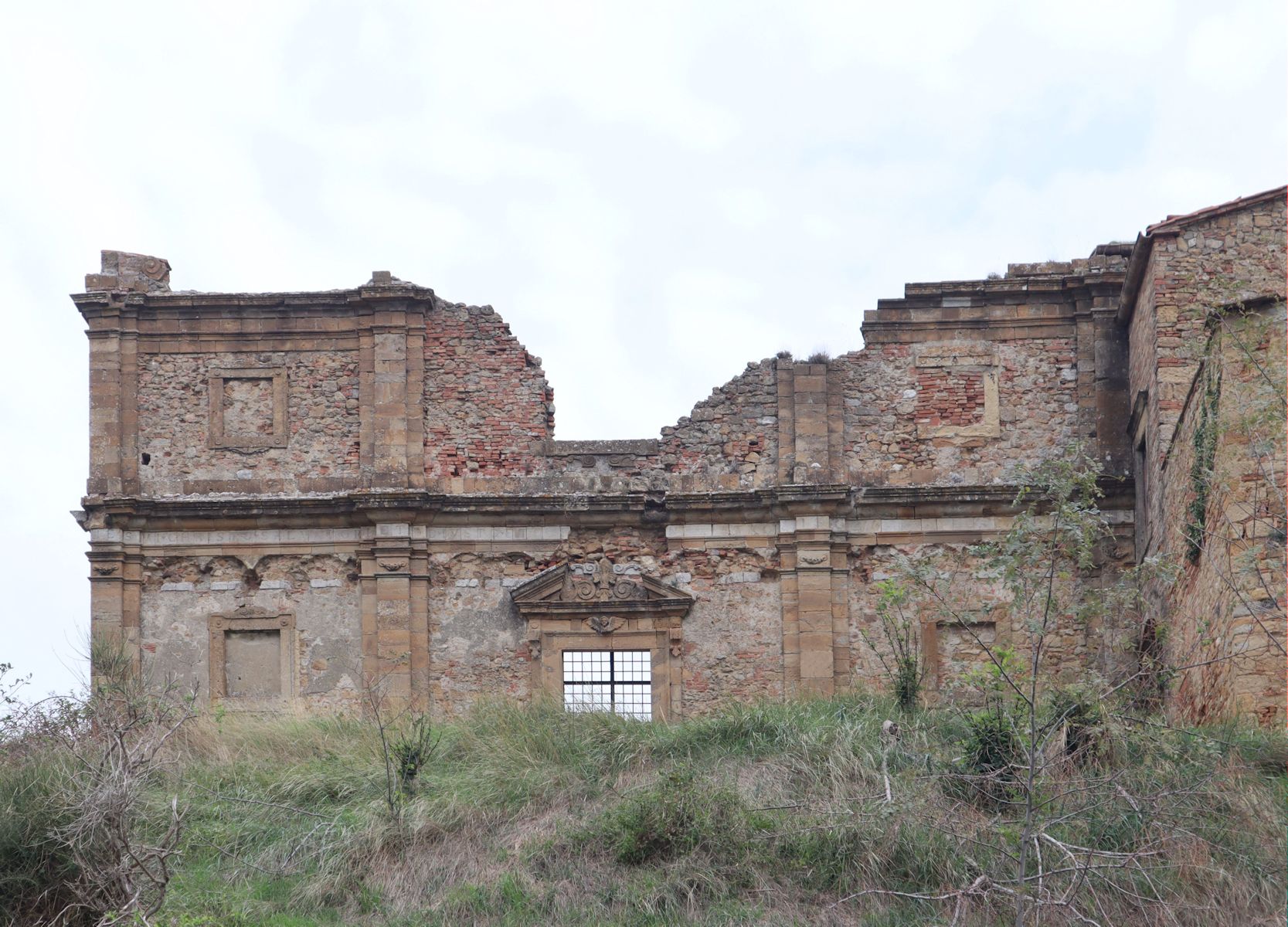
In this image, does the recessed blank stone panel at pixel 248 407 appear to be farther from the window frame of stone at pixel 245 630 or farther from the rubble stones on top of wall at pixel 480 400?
the window frame of stone at pixel 245 630

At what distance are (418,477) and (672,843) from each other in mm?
8623

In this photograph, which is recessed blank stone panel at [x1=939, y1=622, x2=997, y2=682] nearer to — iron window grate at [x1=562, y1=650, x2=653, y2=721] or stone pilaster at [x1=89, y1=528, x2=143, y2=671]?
iron window grate at [x1=562, y1=650, x2=653, y2=721]

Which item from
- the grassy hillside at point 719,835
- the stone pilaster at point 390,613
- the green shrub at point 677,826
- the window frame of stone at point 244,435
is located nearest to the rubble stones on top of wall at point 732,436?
the stone pilaster at point 390,613

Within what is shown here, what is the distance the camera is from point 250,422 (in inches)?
944

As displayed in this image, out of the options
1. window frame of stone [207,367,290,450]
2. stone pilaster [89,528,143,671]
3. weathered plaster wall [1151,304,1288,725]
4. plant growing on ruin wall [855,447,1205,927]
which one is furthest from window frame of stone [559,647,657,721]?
weathered plaster wall [1151,304,1288,725]

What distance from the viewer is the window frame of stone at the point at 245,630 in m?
23.0

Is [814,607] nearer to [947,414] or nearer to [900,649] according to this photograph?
[900,649]

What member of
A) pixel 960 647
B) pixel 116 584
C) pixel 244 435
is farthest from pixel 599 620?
pixel 116 584

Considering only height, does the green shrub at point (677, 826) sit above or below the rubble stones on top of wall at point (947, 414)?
below

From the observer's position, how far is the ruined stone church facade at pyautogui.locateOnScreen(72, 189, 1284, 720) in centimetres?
2308

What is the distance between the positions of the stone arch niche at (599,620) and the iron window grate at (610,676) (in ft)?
0.29

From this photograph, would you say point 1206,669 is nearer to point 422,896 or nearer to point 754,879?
point 754,879

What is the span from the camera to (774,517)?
23.5m

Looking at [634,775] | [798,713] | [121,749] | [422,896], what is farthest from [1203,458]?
[121,749]
